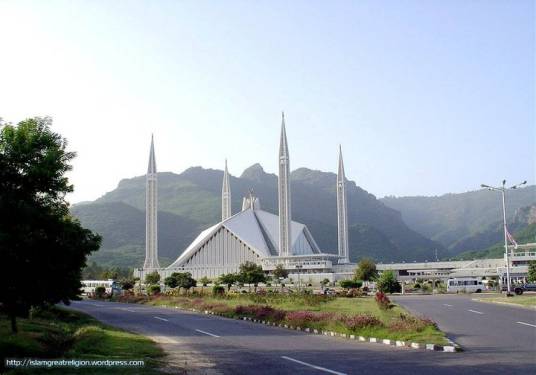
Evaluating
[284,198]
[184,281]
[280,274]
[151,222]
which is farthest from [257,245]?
[184,281]

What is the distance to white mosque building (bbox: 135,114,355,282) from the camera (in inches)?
2901

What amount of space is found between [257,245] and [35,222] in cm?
6766

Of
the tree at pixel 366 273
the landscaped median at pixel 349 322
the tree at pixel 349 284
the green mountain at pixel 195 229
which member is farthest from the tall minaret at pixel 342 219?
the green mountain at pixel 195 229

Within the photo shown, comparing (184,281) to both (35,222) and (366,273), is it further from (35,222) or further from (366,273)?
(35,222)

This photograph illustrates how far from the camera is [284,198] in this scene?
7219cm

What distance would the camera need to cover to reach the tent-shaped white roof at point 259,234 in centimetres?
8231

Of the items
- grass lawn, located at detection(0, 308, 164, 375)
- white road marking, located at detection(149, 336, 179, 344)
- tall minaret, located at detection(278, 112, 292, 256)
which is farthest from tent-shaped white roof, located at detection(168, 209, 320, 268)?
grass lawn, located at detection(0, 308, 164, 375)

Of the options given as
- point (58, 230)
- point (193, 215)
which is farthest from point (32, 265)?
point (193, 215)

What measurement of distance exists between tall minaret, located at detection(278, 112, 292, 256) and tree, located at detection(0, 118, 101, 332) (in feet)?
184

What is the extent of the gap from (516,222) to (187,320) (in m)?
147

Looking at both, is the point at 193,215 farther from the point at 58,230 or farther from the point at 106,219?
the point at 58,230

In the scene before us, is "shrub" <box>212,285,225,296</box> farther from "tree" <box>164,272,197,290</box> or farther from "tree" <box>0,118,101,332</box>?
"tree" <box>0,118,101,332</box>

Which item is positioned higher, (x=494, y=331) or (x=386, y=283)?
(x=386, y=283)

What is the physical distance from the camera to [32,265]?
1406 centimetres
